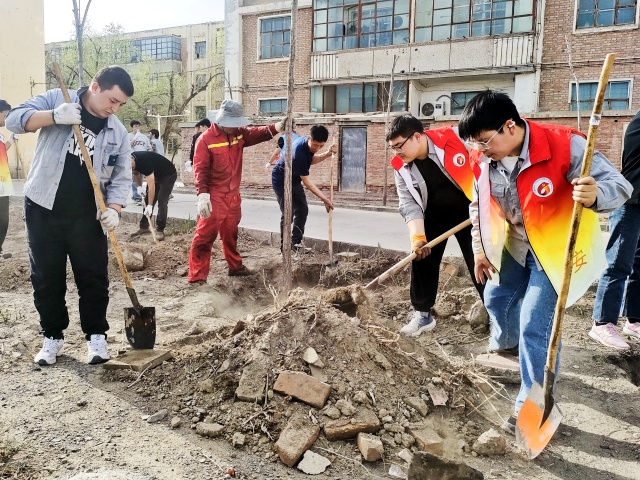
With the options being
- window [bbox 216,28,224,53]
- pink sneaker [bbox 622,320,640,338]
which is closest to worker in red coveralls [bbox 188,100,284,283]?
pink sneaker [bbox 622,320,640,338]

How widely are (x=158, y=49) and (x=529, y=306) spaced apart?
39.6 metres

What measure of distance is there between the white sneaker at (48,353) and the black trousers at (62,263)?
4cm

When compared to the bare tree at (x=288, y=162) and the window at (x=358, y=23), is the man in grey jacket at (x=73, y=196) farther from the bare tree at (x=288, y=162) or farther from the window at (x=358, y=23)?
the window at (x=358, y=23)

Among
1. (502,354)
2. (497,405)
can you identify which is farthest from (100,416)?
(502,354)

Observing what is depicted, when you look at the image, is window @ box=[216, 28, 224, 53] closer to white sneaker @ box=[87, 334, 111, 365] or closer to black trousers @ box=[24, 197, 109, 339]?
black trousers @ box=[24, 197, 109, 339]

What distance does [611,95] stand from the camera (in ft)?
54.4

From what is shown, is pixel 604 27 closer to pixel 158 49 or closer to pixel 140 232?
pixel 140 232

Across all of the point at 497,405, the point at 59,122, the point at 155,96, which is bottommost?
the point at 497,405

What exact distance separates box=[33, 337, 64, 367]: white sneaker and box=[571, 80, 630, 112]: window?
16358mm

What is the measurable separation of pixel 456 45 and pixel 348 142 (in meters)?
5.00

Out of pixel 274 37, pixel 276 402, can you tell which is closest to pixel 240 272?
pixel 276 402

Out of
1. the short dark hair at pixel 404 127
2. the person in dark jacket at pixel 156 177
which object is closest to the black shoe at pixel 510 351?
the short dark hair at pixel 404 127

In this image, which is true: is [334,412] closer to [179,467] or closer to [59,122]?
[179,467]

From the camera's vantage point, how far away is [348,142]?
55.8 feet
